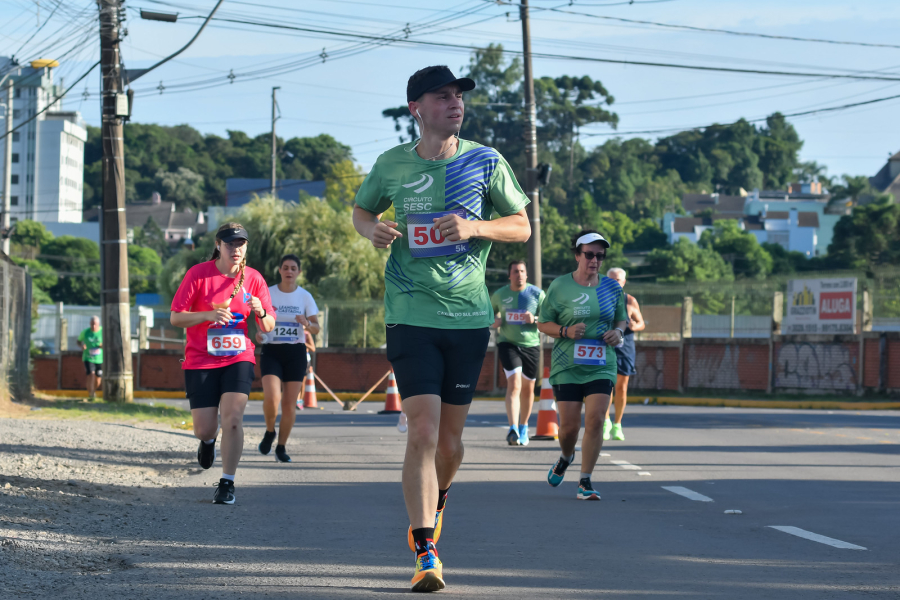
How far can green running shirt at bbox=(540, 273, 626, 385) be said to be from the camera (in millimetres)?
8727

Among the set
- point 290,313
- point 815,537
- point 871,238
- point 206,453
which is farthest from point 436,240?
point 871,238

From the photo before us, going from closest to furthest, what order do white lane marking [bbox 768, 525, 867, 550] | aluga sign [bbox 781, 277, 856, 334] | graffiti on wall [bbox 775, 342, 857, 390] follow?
white lane marking [bbox 768, 525, 867, 550] → graffiti on wall [bbox 775, 342, 857, 390] → aluga sign [bbox 781, 277, 856, 334]

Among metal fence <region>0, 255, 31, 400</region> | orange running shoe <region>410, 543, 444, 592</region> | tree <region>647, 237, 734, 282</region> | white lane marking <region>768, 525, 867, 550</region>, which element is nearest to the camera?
orange running shoe <region>410, 543, 444, 592</region>

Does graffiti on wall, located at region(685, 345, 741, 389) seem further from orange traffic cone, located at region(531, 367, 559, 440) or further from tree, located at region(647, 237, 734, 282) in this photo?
tree, located at region(647, 237, 734, 282)

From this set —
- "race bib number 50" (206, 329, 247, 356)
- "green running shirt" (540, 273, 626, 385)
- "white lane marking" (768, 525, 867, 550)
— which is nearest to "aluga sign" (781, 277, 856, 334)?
"green running shirt" (540, 273, 626, 385)

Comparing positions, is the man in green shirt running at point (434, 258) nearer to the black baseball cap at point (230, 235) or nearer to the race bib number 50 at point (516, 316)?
the black baseball cap at point (230, 235)

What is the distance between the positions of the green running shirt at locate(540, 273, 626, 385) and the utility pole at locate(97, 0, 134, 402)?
10.9 metres

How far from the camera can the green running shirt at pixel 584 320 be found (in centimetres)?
873

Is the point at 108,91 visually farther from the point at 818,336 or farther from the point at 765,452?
the point at 818,336

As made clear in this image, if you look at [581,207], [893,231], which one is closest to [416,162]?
[893,231]

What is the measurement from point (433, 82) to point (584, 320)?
13.1ft

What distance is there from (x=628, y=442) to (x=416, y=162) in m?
9.30

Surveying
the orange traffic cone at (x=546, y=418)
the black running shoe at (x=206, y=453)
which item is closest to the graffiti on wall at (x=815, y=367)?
the orange traffic cone at (x=546, y=418)

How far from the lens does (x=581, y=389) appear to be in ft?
28.8
